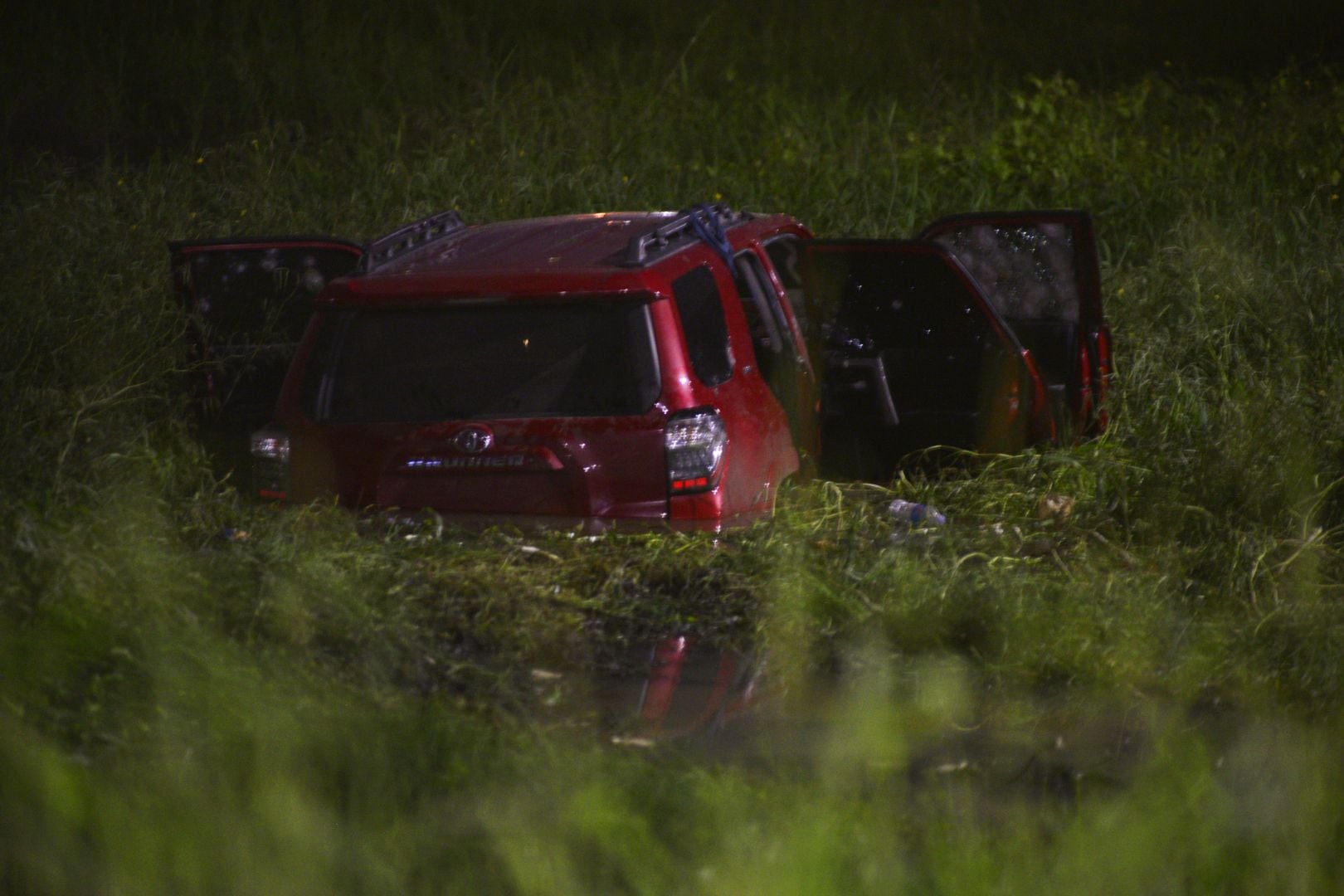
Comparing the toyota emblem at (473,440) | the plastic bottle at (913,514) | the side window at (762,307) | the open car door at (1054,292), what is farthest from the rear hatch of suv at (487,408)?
the open car door at (1054,292)

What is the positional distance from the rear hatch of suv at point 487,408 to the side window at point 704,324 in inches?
9.6

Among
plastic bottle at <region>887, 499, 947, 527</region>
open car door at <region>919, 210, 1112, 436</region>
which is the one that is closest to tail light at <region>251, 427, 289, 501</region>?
plastic bottle at <region>887, 499, 947, 527</region>

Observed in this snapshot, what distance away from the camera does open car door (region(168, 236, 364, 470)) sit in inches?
291

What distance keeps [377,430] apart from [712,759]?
194cm

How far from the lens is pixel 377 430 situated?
5.83m

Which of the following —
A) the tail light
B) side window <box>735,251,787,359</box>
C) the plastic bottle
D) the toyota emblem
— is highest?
side window <box>735,251,787,359</box>

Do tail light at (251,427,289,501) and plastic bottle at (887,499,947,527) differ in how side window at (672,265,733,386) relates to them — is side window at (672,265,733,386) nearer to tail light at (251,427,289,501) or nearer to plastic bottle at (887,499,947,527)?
plastic bottle at (887,499,947,527)

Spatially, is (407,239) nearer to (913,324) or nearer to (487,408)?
(487,408)

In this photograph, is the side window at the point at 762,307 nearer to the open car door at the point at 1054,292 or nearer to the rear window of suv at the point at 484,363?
the open car door at the point at 1054,292

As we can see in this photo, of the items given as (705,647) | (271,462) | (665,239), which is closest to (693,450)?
(705,647)

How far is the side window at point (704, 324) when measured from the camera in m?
5.79

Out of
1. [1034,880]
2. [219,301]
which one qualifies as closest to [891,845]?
[1034,880]

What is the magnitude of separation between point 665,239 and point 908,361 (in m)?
2.10

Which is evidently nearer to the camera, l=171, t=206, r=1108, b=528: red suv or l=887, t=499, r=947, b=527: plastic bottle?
l=171, t=206, r=1108, b=528: red suv
